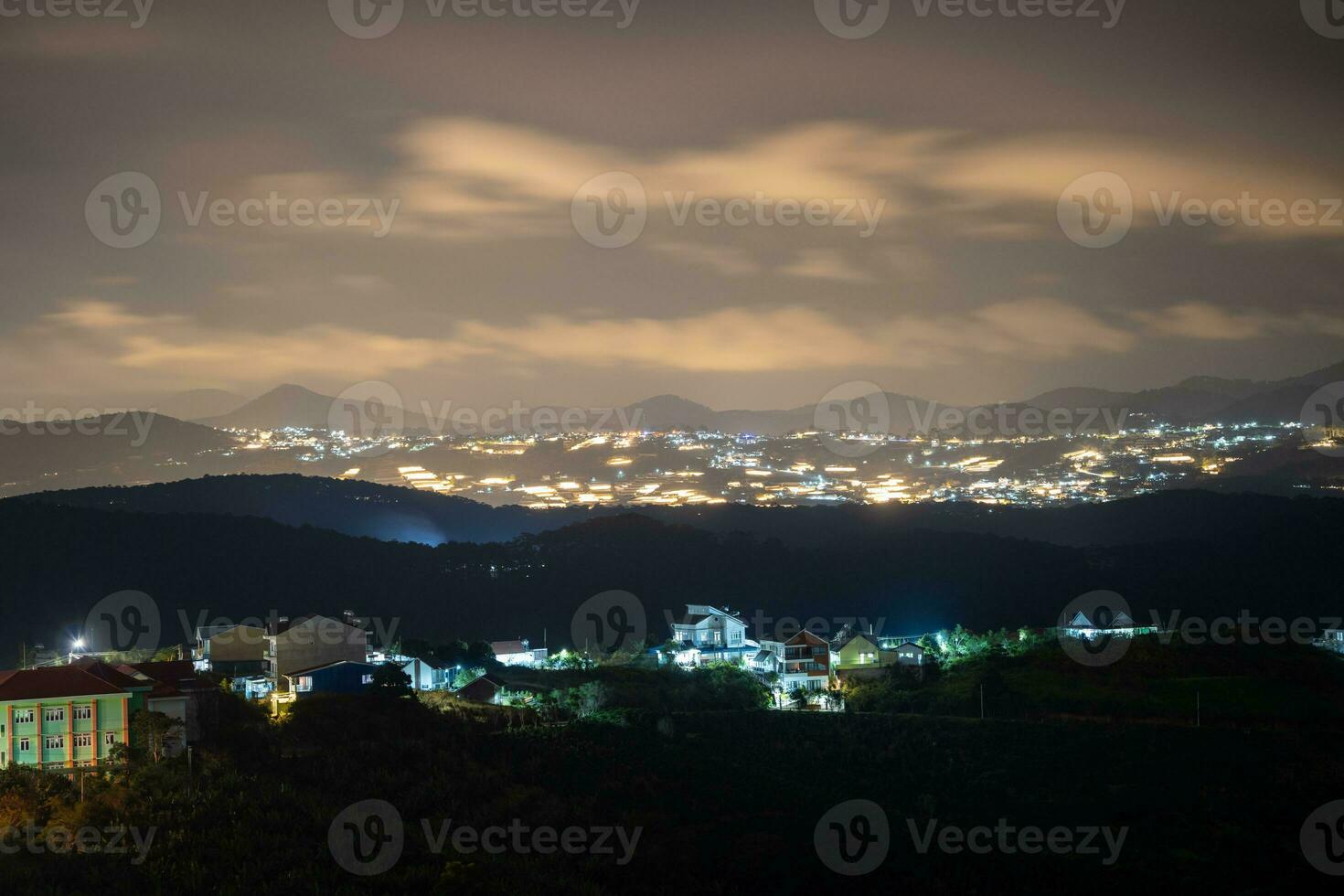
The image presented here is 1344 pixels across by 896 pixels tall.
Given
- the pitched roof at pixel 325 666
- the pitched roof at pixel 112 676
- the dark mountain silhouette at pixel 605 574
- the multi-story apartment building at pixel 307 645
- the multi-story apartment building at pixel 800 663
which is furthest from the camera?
the dark mountain silhouette at pixel 605 574

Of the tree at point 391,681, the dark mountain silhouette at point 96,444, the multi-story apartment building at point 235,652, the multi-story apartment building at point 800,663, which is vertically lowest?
the multi-story apartment building at point 800,663

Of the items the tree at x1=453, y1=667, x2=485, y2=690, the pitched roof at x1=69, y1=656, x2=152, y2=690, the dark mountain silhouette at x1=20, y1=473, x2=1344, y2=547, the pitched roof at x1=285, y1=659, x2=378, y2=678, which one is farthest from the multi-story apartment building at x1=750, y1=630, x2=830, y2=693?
the dark mountain silhouette at x1=20, y1=473, x2=1344, y2=547

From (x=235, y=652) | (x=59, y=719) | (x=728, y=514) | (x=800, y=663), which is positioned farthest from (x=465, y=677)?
(x=728, y=514)

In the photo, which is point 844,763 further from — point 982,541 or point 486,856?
point 982,541

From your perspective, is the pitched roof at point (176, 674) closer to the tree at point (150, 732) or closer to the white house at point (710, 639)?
the tree at point (150, 732)

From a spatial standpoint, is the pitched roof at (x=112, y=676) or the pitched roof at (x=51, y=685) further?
the pitched roof at (x=112, y=676)

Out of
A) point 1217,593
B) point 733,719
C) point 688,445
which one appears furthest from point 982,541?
point 688,445

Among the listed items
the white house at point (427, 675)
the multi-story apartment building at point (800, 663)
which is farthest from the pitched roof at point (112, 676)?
the multi-story apartment building at point (800, 663)

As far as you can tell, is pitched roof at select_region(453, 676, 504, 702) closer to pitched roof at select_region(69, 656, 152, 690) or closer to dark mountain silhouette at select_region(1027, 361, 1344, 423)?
pitched roof at select_region(69, 656, 152, 690)
